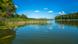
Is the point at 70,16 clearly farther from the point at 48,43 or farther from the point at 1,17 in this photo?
the point at 48,43

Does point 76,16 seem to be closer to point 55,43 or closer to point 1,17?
point 1,17

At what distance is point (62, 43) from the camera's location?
18953 millimetres

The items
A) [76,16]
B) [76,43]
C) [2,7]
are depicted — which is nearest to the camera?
A: [76,43]

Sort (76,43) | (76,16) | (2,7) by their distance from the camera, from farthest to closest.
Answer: (76,16)
(2,7)
(76,43)

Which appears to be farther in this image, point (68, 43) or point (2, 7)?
point (2, 7)

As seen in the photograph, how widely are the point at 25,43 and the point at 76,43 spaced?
5.23 metres

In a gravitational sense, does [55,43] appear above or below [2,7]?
below

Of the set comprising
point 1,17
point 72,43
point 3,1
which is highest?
point 3,1

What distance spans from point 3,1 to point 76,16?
464ft

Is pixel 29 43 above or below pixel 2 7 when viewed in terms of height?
below

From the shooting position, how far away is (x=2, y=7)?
49.6 metres

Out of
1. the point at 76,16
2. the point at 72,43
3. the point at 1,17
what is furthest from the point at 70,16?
the point at 72,43

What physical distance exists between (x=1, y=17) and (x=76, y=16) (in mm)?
140929

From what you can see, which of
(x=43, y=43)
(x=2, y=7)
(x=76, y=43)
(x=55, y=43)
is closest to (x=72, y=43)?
(x=76, y=43)
